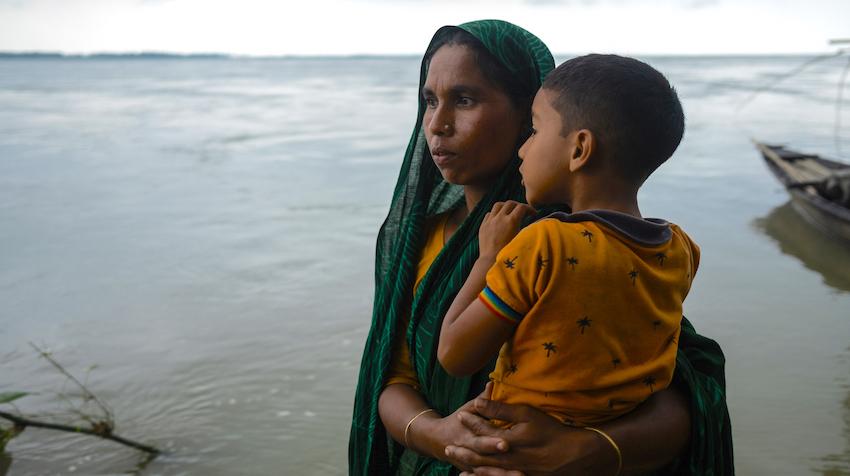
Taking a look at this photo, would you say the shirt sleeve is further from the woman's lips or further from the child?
the woman's lips

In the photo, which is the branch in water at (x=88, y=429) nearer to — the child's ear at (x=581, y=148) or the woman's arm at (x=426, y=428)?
the woman's arm at (x=426, y=428)

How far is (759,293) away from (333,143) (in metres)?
11.9

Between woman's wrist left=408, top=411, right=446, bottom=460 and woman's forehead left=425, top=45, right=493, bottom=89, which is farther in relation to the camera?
woman's forehead left=425, top=45, right=493, bottom=89

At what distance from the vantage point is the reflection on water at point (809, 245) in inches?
292

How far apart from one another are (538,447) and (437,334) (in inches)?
13.1

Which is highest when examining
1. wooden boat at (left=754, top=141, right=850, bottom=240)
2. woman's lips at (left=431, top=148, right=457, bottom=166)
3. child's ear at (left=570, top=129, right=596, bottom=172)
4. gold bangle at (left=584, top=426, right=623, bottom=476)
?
child's ear at (left=570, top=129, right=596, bottom=172)

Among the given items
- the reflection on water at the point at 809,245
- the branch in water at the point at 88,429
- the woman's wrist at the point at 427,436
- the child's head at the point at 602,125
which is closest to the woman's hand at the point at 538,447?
the woman's wrist at the point at 427,436

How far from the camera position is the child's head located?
1221 mm

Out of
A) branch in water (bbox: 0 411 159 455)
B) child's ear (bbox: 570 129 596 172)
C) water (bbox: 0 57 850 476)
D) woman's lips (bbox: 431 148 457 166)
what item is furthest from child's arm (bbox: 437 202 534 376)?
water (bbox: 0 57 850 476)

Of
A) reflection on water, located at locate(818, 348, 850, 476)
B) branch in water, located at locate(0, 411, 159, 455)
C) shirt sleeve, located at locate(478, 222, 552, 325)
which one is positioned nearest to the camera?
shirt sleeve, located at locate(478, 222, 552, 325)

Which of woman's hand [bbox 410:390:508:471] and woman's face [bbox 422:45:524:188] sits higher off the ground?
woman's face [bbox 422:45:524:188]

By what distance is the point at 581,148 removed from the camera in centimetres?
124

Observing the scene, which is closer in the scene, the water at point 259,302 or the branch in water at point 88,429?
the branch in water at point 88,429

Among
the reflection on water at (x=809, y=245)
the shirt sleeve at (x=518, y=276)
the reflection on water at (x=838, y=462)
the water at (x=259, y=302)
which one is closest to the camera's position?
the shirt sleeve at (x=518, y=276)
